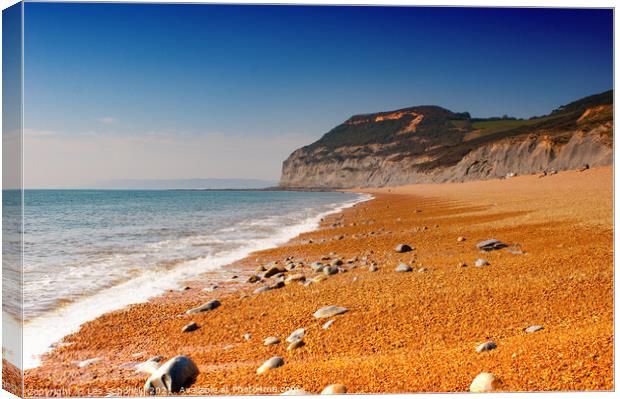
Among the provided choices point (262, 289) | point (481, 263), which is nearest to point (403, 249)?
point (481, 263)

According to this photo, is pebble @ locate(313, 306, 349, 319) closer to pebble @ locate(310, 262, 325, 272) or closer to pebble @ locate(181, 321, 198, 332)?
pebble @ locate(181, 321, 198, 332)

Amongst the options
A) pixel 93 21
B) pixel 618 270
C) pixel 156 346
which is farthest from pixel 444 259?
pixel 93 21

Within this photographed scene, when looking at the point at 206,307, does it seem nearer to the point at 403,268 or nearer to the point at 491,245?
the point at 403,268

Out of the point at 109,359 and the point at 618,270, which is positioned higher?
the point at 618,270

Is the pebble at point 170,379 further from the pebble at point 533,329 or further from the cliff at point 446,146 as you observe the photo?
→ the cliff at point 446,146

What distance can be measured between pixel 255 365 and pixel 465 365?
191 cm

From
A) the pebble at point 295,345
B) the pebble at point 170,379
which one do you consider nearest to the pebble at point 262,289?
the pebble at point 295,345

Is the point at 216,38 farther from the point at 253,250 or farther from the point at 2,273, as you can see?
the point at 253,250

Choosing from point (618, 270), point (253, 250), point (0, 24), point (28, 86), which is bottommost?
point (253, 250)

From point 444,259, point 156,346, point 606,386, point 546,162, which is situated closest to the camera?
point 606,386

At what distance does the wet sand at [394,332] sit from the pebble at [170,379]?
0.12m

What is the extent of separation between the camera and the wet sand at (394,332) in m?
3.96

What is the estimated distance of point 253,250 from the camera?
42.1 feet

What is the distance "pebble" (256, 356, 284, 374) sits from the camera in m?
4.27
